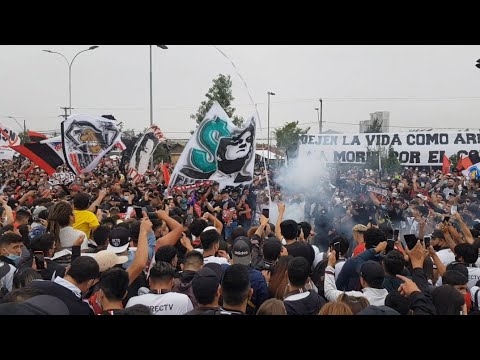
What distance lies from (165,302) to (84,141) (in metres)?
8.65

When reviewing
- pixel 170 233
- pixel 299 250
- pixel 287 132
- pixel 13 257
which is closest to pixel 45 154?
pixel 13 257

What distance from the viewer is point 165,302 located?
3.53 metres

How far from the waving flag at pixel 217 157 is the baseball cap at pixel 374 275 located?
4262 millimetres

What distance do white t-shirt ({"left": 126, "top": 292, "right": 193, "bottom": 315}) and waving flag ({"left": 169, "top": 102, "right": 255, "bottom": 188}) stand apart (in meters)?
4.57

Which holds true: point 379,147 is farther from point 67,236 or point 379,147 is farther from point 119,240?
point 119,240

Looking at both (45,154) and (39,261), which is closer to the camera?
(39,261)

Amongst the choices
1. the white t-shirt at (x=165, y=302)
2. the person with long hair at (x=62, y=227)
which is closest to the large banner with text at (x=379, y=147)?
the person with long hair at (x=62, y=227)

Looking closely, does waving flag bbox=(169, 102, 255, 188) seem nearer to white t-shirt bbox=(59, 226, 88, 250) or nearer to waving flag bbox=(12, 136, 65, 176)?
white t-shirt bbox=(59, 226, 88, 250)

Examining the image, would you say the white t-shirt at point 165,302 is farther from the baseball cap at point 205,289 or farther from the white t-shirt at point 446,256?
the white t-shirt at point 446,256

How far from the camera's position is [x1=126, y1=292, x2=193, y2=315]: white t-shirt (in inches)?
137

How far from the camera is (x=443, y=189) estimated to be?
50.7 ft

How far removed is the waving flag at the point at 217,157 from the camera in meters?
8.12
